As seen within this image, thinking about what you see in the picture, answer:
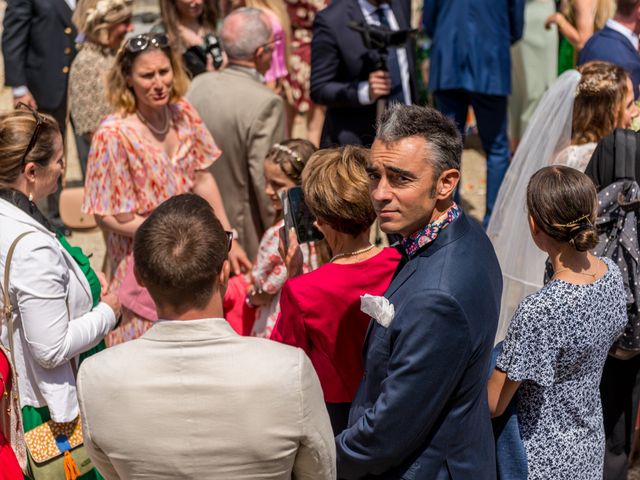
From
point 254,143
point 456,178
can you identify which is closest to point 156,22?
point 254,143

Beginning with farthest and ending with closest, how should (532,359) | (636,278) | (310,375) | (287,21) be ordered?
(287,21) < (636,278) < (532,359) < (310,375)

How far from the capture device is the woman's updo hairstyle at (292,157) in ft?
13.2

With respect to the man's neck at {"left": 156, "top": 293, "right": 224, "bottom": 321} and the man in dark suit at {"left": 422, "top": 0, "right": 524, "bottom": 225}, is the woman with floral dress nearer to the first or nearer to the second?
the man's neck at {"left": 156, "top": 293, "right": 224, "bottom": 321}

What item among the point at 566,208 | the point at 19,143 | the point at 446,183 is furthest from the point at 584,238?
the point at 19,143

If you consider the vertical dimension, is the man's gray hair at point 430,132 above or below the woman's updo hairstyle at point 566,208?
above

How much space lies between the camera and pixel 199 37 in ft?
22.4

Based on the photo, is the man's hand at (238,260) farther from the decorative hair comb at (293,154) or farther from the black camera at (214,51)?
the black camera at (214,51)

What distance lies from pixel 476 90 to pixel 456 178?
14.0 ft

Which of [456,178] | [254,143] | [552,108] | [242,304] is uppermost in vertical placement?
[456,178]

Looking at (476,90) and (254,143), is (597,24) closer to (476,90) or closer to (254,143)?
(476,90)

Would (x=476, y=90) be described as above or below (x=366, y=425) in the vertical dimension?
below

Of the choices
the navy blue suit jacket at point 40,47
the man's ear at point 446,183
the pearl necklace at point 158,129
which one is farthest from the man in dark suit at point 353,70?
the man's ear at point 446,183

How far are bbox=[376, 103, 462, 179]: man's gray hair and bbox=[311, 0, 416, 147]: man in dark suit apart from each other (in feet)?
10.1

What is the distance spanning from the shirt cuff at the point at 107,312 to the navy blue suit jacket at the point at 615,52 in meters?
3.26
